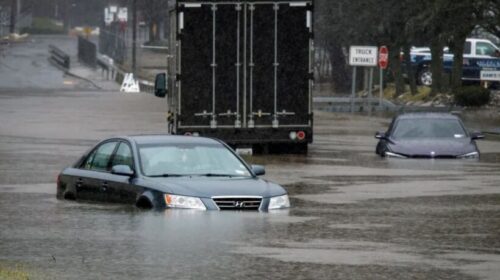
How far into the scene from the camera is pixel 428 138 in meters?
33.9

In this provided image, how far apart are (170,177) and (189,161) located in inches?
22.0

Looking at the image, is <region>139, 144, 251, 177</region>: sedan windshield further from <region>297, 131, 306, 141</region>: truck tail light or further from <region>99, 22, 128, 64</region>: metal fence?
<region>99, 22, 128, 64</region>: metal fence

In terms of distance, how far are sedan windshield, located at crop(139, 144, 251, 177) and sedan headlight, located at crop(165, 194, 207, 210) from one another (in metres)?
0.86

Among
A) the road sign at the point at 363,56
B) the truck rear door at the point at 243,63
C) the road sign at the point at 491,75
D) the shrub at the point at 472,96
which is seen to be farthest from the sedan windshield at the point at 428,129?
the shrub at the point at 472,96

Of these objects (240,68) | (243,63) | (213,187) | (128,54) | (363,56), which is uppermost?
(243,63)

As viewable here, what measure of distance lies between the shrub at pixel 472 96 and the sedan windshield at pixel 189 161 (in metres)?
42.1

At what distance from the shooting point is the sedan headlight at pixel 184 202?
18561mm

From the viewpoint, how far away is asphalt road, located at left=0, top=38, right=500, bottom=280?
14.1m

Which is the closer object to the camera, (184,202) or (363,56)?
(184,202)

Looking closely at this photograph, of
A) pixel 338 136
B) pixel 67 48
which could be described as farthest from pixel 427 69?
pixel 67 48

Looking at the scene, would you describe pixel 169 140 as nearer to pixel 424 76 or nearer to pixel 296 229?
pixel 296 229

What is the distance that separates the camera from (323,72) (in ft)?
322

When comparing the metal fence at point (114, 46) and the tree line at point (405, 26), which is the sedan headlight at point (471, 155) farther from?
the metal fence at point (114, 46)

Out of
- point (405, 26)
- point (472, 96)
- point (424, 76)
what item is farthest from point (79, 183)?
point (424, 76)
